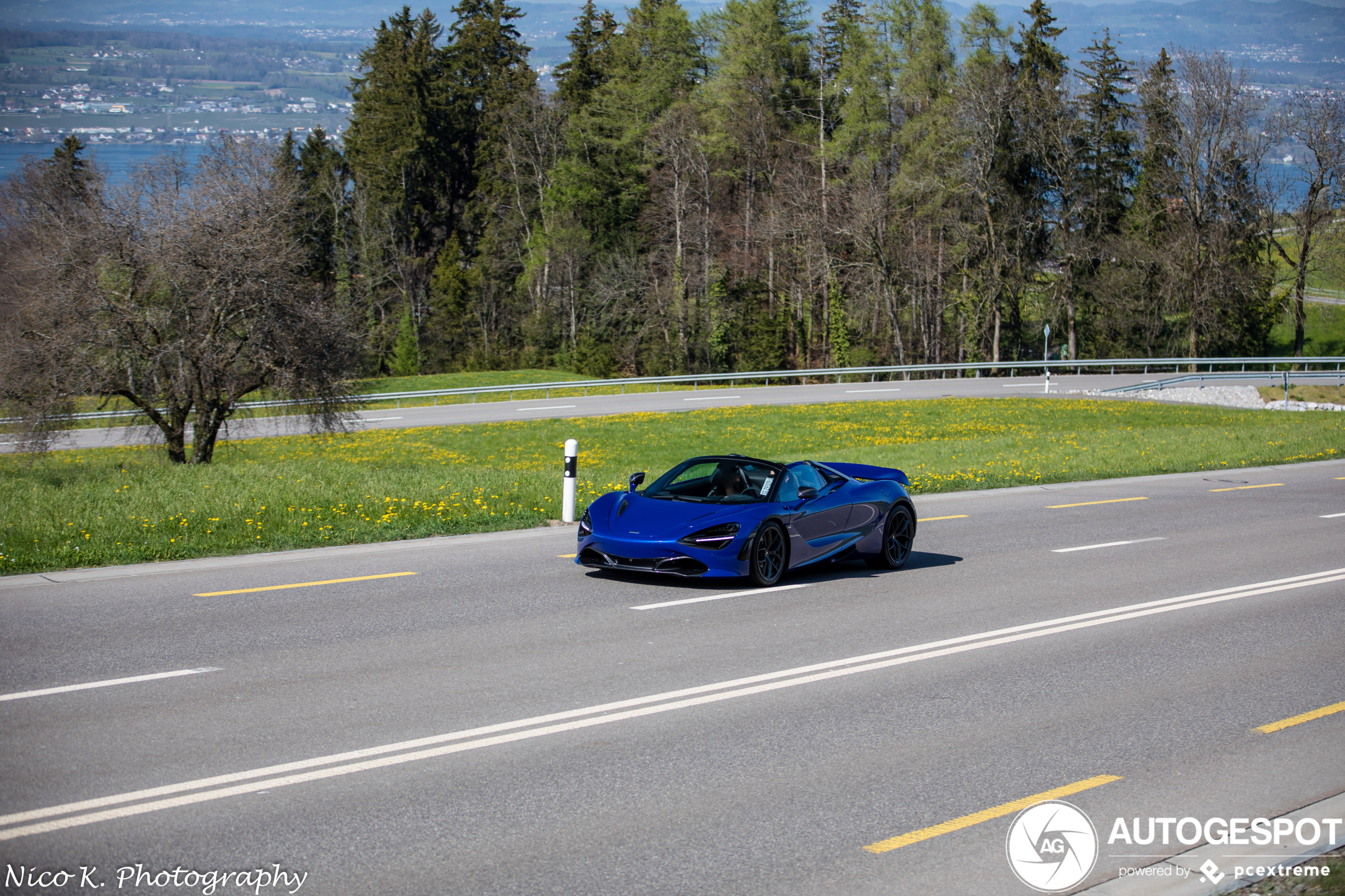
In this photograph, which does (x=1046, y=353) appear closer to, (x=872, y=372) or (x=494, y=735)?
(x=872, y=372)

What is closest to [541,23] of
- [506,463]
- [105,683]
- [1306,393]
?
[1306,393]

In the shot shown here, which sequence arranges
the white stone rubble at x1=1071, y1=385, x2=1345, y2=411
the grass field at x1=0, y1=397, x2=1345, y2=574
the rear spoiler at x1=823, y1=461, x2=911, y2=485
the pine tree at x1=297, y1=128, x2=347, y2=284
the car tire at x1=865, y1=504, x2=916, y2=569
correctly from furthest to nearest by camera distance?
1. the pine tree at x1=297, y1=128, x2=347, y2=284
2. the white stone rubble at x1=1071, y1=385, x2=1345, y2=411
3. the rear spoiler at x1=823, y1=461, x2=911, y2=485
4. the grass field at x1=0, y1=397, x2=1345, y2=574
5. the car tire at x1=865, y1=504, x2=916, y2=569

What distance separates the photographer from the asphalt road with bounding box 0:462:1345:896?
15.9ft

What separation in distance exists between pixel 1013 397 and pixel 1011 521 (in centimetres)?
2682

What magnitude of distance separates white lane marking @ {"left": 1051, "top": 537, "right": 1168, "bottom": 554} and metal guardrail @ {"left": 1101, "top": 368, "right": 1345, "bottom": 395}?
3208 centimetres

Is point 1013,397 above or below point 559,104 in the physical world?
below

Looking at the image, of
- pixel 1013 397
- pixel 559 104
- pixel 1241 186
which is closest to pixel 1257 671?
pixel 1013 397

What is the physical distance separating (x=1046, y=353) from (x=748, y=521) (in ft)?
127

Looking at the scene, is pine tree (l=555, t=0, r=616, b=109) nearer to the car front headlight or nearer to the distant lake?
the distant lake

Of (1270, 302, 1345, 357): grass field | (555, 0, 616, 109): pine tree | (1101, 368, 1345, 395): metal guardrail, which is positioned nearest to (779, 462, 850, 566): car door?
(1101, 368, 1345, 395): metal guardrail

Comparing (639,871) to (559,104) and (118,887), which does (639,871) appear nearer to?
(118,887)

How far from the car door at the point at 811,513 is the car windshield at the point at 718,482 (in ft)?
0.79

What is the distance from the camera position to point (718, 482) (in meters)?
11.5

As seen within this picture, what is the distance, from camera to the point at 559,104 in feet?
244
